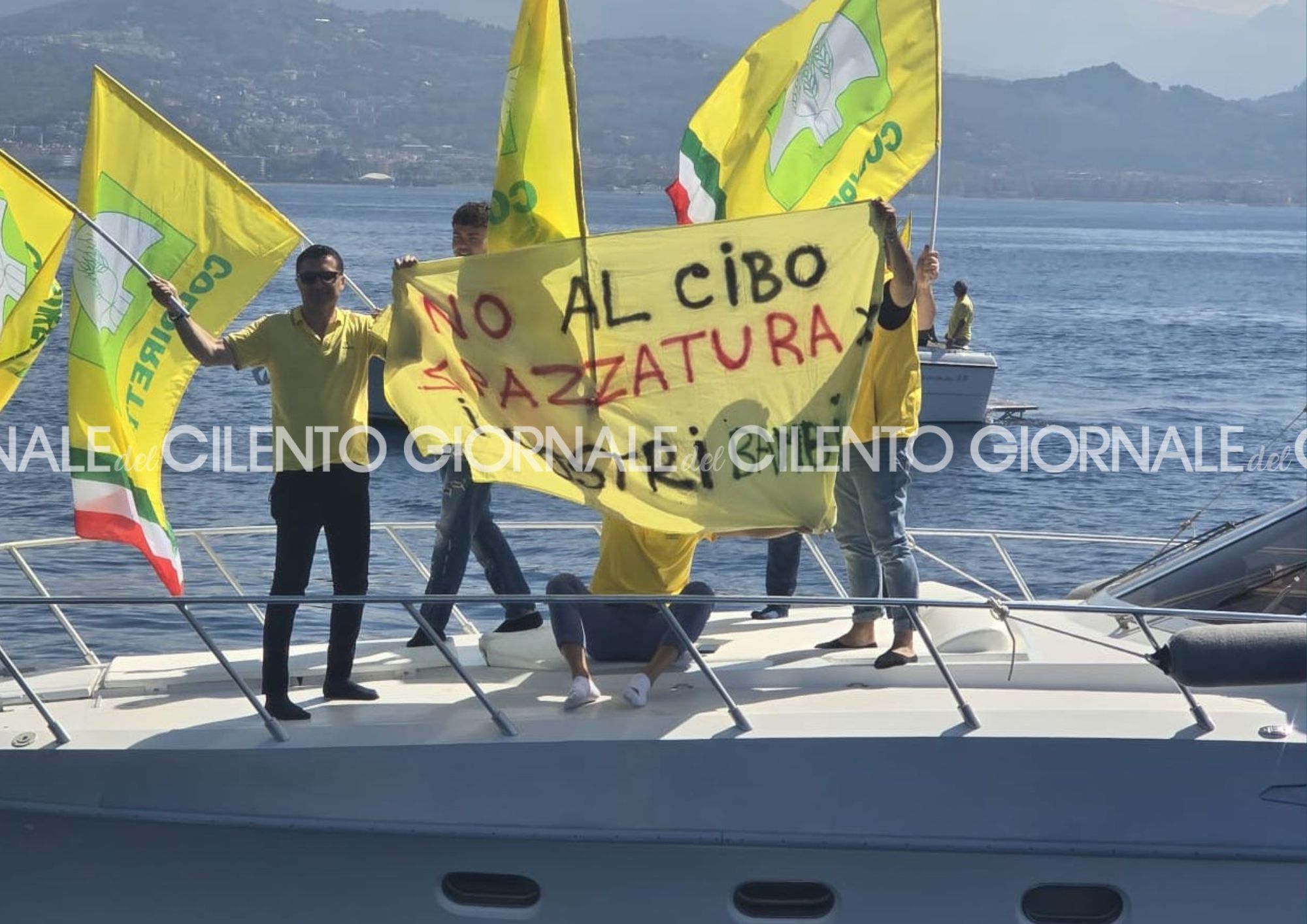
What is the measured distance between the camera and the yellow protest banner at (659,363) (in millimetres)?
6676

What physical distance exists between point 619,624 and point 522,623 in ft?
3.31

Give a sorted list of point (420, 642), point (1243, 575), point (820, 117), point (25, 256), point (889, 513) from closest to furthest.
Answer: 1. point (889, 513)
2. point (1243, 575)
3. point (25, 256)
4. point (420, 642)
5. point (820, 117)

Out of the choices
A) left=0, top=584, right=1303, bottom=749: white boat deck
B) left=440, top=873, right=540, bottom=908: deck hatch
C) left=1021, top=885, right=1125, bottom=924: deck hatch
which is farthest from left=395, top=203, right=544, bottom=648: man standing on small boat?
left=1021, top=885, right=1125, bottom=924: deck hatch

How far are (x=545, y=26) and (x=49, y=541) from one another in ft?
12.4

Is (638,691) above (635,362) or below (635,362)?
below

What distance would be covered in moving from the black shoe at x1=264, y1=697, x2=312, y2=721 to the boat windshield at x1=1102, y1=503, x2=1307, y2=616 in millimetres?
3809

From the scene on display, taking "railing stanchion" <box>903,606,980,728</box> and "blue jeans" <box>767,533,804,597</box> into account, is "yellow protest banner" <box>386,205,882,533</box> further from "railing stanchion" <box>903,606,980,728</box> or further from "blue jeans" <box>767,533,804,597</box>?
"blue jeans" <box>767,533,804,597</box>

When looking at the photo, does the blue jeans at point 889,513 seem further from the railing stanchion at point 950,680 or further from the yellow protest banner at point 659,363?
the yellow protest banner at point 659,363

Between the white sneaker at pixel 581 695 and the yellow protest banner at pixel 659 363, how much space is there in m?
0.88

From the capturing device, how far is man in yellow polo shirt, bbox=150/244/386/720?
6926mm

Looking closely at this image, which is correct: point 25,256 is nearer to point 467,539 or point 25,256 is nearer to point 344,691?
point 467,539

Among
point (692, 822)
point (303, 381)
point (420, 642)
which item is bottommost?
point (692, 822)

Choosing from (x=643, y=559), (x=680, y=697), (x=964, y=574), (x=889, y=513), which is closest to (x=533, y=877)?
(x=680, y=697)

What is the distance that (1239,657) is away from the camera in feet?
20.9
